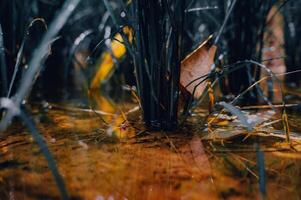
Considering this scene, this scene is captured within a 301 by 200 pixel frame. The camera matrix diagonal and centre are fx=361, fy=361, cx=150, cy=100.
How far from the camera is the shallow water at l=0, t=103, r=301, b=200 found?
0.61 meters

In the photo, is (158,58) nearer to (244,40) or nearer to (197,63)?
(197,63)

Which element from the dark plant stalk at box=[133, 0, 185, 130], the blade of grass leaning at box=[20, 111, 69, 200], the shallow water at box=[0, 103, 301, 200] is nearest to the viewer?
the blade of grass leaning at box=[20, 111, 69, 200]

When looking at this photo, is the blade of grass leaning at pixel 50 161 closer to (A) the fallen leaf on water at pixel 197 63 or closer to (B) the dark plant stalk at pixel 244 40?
(A) the fallen leaf on water at pixel 197 63

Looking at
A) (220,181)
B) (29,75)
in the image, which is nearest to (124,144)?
(220,181)

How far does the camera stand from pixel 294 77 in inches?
77.1

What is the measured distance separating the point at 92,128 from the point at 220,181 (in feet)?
1.49

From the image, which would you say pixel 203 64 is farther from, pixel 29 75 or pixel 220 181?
pixel 29 75

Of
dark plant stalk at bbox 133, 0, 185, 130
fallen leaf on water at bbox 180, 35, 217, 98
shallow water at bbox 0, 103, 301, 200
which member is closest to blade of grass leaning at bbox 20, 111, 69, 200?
shallow water at bbox 0, 103, 301, 200

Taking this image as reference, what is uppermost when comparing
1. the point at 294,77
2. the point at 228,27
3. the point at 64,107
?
the point at 228,27

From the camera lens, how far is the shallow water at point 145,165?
1.99 feet

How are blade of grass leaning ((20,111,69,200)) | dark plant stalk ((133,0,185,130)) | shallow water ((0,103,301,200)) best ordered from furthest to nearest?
dark plant stalk ((133,0,185,130))
shallow water ((0,103,301,200))
blade of grass leaning ((20,111,69,200))

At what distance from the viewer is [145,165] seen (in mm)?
718

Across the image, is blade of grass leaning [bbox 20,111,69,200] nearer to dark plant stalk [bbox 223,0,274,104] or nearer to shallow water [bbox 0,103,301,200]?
shallow water [bbox 0,103,301,200]

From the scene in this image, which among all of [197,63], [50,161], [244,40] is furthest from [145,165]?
[244,40]
